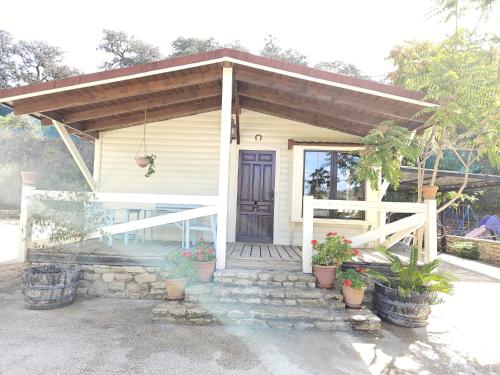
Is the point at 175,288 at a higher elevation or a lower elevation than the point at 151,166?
lower

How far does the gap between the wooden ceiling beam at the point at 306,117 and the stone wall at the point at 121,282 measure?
344cm

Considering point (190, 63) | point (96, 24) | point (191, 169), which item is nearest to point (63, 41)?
point (96, 24)

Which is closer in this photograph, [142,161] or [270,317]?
[270,317]

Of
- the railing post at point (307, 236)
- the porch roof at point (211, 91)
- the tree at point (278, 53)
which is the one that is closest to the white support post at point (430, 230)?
the porch roof at point (211, 91)

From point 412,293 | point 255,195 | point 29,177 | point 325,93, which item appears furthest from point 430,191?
point 29,177

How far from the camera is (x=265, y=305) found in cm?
359

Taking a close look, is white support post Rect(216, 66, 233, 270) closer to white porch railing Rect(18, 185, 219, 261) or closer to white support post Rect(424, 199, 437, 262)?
white porch railing Rect(18, 185, 219, 261)

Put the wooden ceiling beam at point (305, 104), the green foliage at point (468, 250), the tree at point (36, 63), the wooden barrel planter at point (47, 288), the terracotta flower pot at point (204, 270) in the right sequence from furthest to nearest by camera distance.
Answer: the tree at point (36, 63), the green foliage at point (468, 250), the wooden ceiling beam at point (305, 104), the terracotta flower pot at point (204, 270), the wooden barrel planter at point (47, 288)

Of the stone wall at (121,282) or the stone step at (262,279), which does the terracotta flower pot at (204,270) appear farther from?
the stone wall at (121,282)

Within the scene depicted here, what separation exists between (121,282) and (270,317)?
2.11 meters

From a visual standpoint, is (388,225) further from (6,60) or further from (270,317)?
(6,60)

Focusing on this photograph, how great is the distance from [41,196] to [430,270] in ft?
16.1

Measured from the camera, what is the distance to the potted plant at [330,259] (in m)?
3.84

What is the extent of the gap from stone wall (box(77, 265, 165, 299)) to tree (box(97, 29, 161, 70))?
19164 mm
